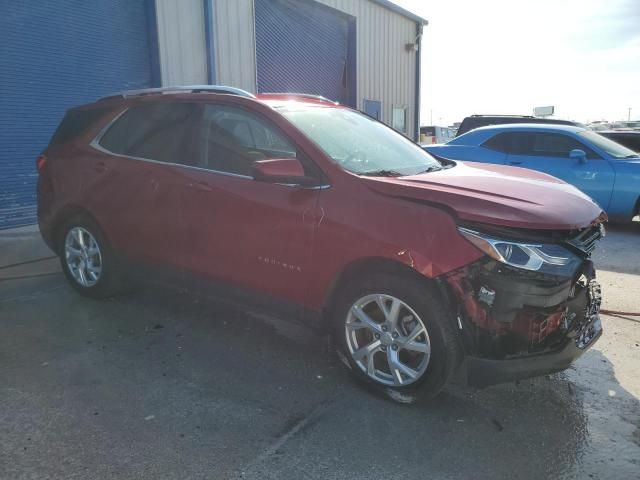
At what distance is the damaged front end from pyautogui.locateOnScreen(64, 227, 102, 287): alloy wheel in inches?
127

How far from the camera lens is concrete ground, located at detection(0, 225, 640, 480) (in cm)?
247

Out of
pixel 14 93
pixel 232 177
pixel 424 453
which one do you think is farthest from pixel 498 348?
pixel 14 93

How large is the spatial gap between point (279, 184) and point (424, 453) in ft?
5.89

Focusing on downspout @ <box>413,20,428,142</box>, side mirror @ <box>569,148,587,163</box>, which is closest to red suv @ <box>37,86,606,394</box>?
side mirror @ <box>569,148,587,163</box>

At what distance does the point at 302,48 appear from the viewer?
488 inches

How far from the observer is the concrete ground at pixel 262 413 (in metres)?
2.47

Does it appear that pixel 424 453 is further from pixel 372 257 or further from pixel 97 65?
pixel 97 65

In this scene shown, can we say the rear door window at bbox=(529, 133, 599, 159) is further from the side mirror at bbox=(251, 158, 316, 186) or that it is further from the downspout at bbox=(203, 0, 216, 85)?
the side mirror at bbox=(251, 158, 316, 186)

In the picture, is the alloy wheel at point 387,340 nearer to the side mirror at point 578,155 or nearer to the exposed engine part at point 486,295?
the exposed engine part at point 486,295

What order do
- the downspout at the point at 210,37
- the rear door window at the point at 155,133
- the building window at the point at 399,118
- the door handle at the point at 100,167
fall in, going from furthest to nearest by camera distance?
the building window at the point at 399,118
the downspout at the point at 210,37
the door handle at the point at 100,167
the rear door window at the point at 155,133

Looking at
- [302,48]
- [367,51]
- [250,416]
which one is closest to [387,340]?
[250,416]

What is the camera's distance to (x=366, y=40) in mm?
14383

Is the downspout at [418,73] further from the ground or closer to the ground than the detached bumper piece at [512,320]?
further from the ground

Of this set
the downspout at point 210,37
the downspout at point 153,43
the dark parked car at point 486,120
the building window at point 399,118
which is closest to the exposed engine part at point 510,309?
the downspout at point 153,43
